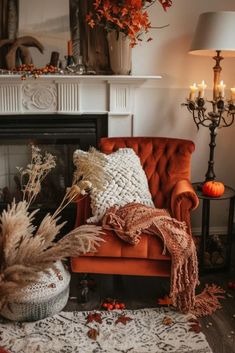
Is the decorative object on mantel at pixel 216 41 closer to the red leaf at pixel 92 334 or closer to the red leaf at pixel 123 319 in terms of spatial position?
the red leaf at pixel 123 319

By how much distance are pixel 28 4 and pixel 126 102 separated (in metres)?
1.04

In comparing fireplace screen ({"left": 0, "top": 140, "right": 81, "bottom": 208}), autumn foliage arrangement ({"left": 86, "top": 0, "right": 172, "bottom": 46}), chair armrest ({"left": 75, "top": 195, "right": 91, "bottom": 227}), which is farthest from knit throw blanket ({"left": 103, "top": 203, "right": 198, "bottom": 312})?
autumn foliage arrangement ({"left": 86, "top": 0, "right": 172, "bottom": 46})

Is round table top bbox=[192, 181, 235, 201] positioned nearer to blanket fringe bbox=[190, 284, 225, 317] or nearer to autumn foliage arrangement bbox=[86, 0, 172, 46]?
blanket fringe bbox=[190, 284, 225, 317]

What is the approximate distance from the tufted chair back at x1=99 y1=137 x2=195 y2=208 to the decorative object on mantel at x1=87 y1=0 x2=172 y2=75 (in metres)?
0.57

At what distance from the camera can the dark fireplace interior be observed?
3248mm

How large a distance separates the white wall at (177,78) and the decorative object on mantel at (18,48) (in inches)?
5.5

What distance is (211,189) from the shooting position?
2750 millimetres

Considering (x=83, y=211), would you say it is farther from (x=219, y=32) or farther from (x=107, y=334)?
(x=219, y=32)

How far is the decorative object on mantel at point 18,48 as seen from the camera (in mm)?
3008

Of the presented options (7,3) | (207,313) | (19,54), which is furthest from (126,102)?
(207,313)

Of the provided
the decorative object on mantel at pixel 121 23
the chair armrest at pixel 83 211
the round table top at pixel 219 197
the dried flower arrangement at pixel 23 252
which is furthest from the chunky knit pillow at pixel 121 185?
the dried flower arrangement at pixel 23 252

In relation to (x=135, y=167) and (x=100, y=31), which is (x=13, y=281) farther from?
(x=100, y=31)

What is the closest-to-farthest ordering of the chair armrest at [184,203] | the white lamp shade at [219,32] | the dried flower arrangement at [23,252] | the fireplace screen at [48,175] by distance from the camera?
the dried flower arrangement at [23,252], the chair armrest at [184,203], the white lamp shade at [219,32], the fireplace screen at [48,175]

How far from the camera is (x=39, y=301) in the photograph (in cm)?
222
